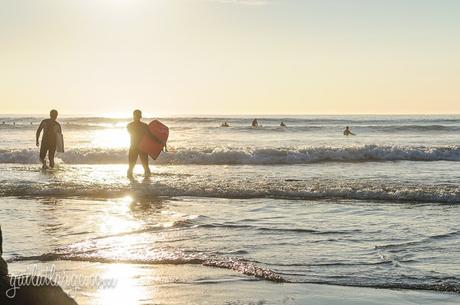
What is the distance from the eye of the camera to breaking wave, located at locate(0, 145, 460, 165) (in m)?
25.5

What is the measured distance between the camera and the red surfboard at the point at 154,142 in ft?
60.1

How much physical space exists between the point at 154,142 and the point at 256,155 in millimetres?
7981

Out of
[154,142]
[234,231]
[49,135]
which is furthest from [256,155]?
[234,231]

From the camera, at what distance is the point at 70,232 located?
9.55m

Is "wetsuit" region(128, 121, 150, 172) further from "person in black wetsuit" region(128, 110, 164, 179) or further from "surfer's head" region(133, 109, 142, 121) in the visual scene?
"surfer's head" region(133, 109, 142, 121)

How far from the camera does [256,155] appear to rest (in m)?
25.8

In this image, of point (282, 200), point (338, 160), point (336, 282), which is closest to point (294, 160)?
point (338, 160)

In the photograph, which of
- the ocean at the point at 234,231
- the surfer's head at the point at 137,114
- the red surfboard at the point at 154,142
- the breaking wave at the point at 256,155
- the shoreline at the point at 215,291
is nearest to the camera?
the shoreline at the point at 215,291

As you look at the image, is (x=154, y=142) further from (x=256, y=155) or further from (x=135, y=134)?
(x=256, y=155)

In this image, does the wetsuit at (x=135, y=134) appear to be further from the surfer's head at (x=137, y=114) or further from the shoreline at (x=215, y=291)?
the shoreline at (x=215, y=291)

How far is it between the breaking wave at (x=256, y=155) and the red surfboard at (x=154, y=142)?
235 inches

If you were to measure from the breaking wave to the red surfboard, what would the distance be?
5981 mm

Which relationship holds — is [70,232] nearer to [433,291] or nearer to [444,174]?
[433,291]

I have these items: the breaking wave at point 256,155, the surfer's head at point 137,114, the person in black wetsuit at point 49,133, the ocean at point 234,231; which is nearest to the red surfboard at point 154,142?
the surfer's head at point 137,114
